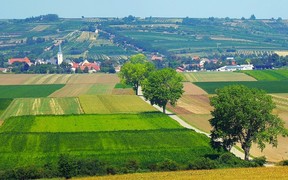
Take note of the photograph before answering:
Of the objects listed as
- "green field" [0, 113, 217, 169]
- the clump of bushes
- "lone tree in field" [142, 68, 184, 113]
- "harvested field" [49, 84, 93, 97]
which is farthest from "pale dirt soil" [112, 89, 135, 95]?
the clump of bushes

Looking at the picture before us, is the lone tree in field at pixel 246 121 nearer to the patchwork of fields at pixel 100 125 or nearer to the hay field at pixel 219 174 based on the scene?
the patchwork of fields at pixel 100 125

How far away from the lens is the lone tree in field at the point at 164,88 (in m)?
92.1

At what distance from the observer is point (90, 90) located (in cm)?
12606

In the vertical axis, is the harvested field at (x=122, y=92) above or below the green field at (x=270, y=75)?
above

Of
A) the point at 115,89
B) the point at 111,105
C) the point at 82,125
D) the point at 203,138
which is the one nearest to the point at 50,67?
the point at 115,89

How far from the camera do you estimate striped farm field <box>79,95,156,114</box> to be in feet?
307

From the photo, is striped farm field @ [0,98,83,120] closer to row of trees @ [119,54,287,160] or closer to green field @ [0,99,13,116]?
green field @ [0,99,13,116]

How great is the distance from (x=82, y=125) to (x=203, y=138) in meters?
16.3

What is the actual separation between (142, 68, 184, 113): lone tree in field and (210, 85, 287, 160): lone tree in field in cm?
3195

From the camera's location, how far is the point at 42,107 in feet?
A: 320

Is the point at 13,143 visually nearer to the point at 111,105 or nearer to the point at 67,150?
the point at 67,150

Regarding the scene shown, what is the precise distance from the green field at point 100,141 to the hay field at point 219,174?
7.44 meters

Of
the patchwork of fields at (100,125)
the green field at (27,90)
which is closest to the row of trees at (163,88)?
the patchwork of fields at (100,125)

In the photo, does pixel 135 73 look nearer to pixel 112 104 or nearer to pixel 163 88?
pixel 112 104
